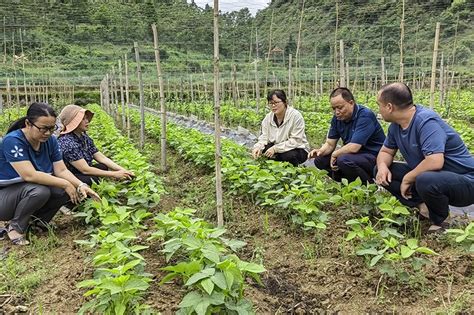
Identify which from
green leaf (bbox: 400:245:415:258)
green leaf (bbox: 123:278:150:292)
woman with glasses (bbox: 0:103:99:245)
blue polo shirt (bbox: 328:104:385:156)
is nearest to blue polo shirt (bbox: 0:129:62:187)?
woman with glasses (bbox: 0:103:99:245)

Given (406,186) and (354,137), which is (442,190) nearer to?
(406,186)

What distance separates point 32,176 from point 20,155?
0.66 ft

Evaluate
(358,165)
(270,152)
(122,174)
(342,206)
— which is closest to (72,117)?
(122,174)

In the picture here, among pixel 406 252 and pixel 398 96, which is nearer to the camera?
pixel 406 252

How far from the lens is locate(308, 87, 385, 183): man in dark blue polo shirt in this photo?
4.33 metres

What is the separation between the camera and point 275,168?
4684 millimetres

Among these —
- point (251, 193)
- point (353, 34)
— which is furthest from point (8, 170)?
point (353, 34)

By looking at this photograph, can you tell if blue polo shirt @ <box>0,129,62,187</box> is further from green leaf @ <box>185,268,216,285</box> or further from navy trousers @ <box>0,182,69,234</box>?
green leaf @ <box>185,268,216,285</box>

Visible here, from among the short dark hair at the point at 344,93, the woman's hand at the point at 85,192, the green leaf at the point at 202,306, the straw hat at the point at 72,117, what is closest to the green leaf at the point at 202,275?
the green leaf at the point at 202,306

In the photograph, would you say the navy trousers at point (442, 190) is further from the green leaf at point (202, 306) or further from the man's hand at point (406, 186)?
the green leaf at point (202, 306)

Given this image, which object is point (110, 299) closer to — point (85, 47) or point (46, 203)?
point (46, 203)

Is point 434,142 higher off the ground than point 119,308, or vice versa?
point 434,142

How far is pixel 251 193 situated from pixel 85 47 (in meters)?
41.5

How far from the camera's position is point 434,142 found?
3.28 meters
